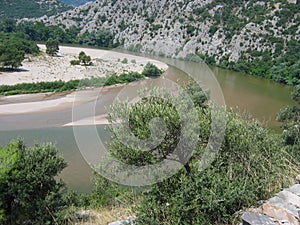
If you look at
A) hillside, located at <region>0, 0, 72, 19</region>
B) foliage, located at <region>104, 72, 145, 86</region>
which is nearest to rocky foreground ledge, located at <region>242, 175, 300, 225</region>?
foliage, located at <region>104, 72, 145, 86</region>

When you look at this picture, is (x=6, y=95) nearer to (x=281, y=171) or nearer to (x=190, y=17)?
(x=281, y=171)

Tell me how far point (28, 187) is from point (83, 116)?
21157 mm

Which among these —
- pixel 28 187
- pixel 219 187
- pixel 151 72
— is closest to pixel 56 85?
pixel 151 72

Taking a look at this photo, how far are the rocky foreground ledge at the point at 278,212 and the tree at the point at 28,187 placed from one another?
4982mm

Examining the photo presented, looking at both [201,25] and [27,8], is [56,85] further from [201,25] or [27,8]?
[27,8]

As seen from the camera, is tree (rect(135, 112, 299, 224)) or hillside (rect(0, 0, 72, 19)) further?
hillside (rect(0, 0, 72, 19))

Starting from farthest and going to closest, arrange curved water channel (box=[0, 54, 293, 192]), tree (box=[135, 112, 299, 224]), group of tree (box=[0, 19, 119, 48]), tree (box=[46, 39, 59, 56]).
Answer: group of tree (box=[0, 19, 119, 48]), tree (box=[46, 39, 59, 56]), curved water channel (box=[0, 54, 293, 192]), tree (box=[135, 112, 299, 224])

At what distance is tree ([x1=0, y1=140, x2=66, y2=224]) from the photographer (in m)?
8.38

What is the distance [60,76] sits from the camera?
161 ft

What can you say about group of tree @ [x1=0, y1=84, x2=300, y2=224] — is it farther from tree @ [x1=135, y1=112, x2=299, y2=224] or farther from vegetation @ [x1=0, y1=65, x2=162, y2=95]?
vegetation @ [x1=0, y1=65, x2=162, y2=95]

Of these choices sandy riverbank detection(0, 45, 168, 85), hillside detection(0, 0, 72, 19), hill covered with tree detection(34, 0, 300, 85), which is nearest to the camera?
sandy riverbank detection(0, 45, 168, 85)

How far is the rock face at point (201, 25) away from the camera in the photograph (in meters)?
72.6

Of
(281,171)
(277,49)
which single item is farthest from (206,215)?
(277,49)

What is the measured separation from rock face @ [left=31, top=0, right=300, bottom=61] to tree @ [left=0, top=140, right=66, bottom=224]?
171 feet
